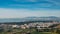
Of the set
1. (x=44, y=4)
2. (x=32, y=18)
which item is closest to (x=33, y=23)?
(x=32, y=18)

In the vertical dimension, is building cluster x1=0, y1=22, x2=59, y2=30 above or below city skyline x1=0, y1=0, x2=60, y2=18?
below

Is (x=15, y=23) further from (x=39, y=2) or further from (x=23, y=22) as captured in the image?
(x=39, y=2)

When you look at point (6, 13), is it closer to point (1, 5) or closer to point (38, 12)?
point (1, 5)

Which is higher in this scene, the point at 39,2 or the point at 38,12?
the point at 39,2

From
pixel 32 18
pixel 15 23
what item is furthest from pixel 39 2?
pixel 15 23

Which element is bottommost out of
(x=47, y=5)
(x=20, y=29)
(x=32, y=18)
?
(x=20, y=29)

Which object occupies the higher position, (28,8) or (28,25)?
(28,8)

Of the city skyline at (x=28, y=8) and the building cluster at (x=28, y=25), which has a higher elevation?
the city skyline at (x=28, y=8)

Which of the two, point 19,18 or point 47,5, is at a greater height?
point 47,5
